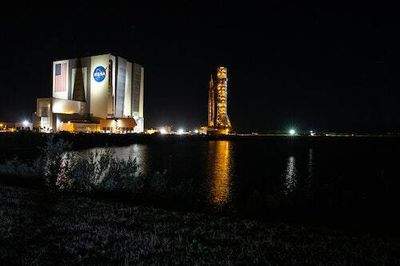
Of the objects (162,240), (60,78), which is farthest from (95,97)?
(162,240)

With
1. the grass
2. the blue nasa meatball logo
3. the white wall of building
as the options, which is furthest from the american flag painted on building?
the grass

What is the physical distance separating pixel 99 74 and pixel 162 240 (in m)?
141

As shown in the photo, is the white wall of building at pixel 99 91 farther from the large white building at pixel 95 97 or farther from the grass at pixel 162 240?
the grass at pixel 162 240

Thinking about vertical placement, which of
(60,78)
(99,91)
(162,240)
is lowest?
(162,240)

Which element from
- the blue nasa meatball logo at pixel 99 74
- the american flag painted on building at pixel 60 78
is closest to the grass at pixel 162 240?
the blue nasa meatball logo at pixel 99 74

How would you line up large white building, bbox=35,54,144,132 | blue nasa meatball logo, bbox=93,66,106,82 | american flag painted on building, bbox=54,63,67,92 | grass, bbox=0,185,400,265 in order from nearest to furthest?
grass, bbox=0,185,400,265, large white building, bbox=35,54,144,132, blue nasa meatball logo, bbox=93,66,106,82, american flag painted on building, bbox=54,63,67,92

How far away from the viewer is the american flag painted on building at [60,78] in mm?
150625

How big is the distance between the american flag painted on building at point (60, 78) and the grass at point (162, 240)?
149m

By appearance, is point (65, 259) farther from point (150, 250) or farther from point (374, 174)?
point (374, 174)

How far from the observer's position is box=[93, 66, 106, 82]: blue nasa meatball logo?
14125cm

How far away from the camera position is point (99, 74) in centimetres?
14238

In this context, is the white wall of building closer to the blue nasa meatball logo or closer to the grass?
the blue nasa meatball logo

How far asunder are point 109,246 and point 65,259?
929 millimetres

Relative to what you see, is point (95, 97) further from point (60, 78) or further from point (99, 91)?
point (60, 78)
